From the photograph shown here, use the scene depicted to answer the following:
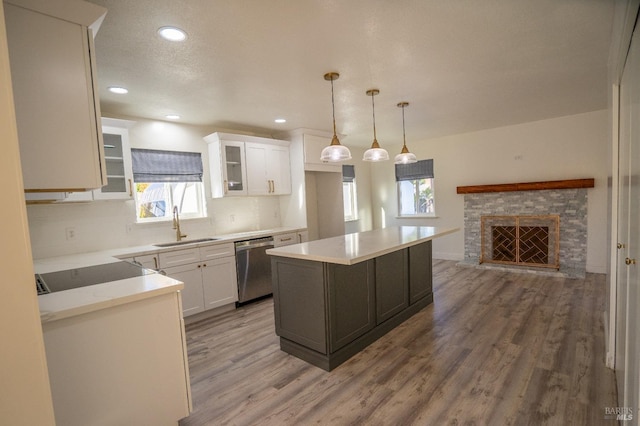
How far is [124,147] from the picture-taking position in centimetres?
331

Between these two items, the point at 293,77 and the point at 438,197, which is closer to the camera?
the point at 293,77

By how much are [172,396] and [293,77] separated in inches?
100.0

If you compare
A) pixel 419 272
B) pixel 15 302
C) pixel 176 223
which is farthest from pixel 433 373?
pixel 176 223

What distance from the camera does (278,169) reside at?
4.69 meters

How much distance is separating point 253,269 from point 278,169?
1.60 meters

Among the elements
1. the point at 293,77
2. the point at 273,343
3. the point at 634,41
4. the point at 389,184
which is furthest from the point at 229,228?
the point at 634,41

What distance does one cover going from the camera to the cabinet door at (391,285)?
288 centimetres

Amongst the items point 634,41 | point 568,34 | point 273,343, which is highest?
point 568,34

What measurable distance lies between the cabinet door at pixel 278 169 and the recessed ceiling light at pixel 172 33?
2576 mm

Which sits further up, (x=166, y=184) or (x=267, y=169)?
(x=267, y=169)

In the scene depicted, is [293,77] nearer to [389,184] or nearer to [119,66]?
[119,66]

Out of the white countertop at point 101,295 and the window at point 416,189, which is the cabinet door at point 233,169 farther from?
the window at point 416,189

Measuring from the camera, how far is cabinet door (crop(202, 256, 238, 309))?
11.7 ft

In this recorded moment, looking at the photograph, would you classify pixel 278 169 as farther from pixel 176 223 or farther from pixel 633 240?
pixel 633 240
